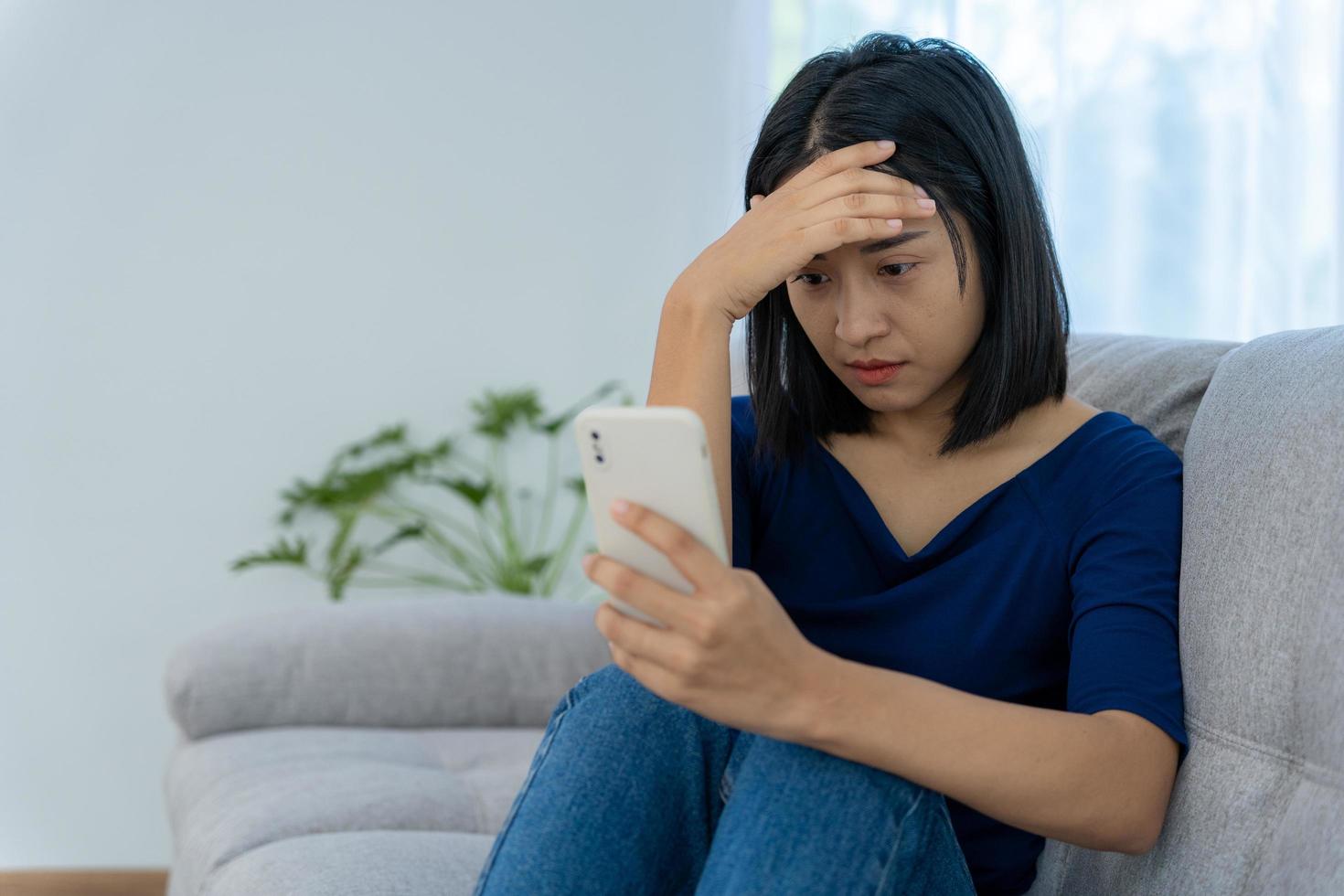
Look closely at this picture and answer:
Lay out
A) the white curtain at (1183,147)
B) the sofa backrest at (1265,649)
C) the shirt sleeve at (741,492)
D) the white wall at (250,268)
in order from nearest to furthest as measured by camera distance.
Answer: the sofa backrest at (1265,649) → the shirt sleeve at (741,492) → the white curtain at (1183,147) → the white wall at (250,268)

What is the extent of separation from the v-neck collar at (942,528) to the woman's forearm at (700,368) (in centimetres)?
12

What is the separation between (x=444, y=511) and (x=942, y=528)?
186 centimetres

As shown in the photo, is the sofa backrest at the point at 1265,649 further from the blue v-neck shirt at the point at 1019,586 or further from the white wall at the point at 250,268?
the white wall at the point at 250,268

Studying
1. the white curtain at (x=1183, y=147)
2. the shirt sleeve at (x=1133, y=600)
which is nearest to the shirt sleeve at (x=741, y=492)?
the shirt sleeve at (x=1133, y=600)

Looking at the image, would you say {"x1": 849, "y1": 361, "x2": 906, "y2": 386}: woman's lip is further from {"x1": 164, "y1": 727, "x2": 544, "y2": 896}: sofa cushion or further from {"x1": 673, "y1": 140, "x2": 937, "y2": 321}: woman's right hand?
{"x1": 164, "y1": 727, "x2": 544, "y2": 896}: sofa cushion

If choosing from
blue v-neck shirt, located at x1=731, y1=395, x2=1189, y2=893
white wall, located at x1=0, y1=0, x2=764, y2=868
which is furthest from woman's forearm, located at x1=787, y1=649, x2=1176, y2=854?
white wall, located at x1=0, y1=0, x2=764, y2=868

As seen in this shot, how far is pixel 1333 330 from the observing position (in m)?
1.05

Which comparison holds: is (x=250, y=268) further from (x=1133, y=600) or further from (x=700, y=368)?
(x=1133, y=600)

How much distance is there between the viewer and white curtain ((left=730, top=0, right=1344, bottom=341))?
246cm

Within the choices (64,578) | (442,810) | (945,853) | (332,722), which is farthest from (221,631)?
(945,853)

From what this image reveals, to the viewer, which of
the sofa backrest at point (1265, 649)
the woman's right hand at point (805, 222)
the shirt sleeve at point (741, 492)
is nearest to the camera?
the sofa backrest at point (1265, 649)

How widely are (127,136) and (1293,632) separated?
247 cm

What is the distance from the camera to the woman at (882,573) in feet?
2.64

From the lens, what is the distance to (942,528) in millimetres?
1141
